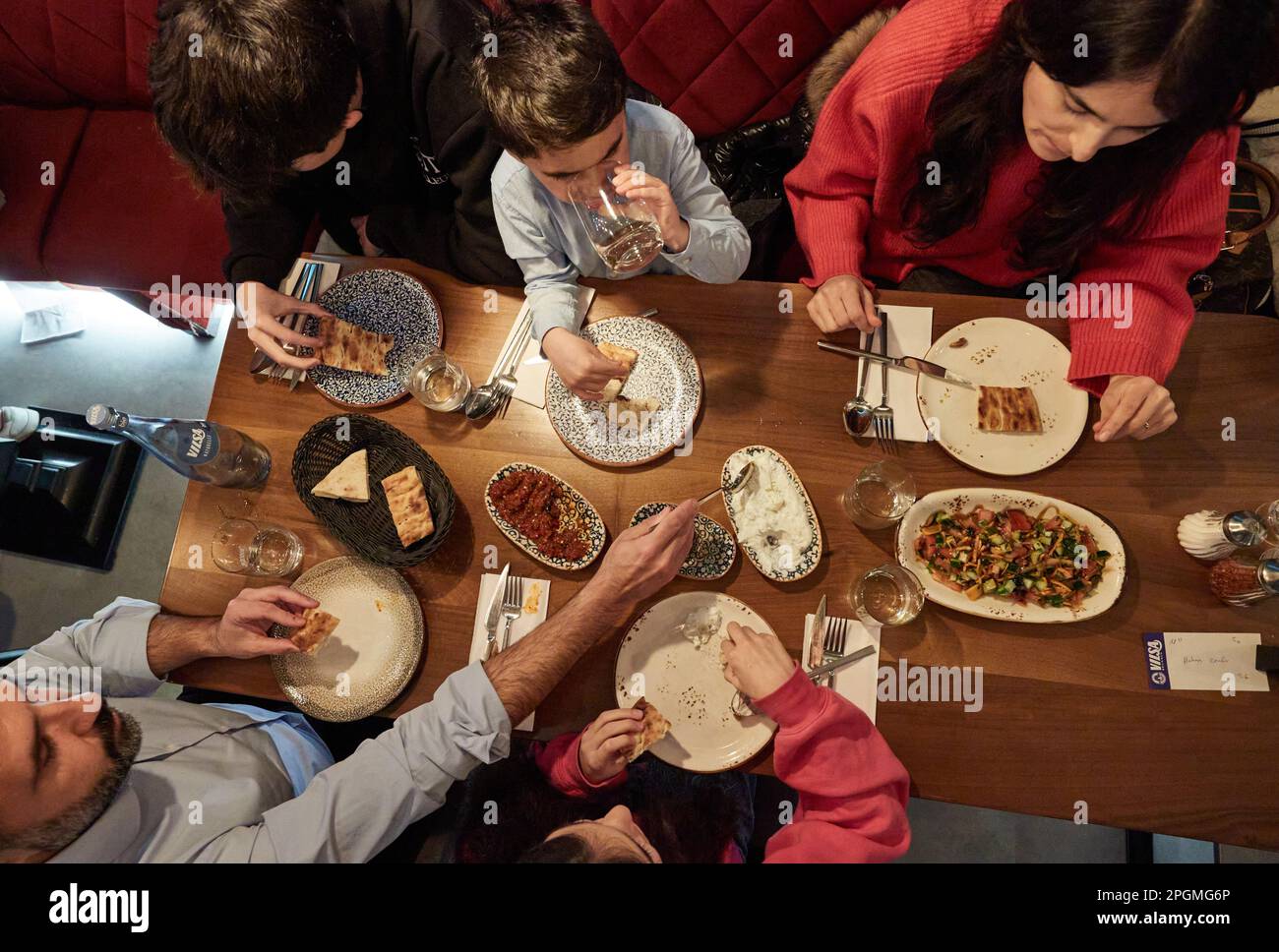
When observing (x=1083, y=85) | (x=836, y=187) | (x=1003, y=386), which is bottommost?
(x=1003, y=386)

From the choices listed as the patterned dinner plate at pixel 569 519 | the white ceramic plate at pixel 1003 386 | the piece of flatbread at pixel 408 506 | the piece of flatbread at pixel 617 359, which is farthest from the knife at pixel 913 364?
the piece of flatbread at pixel 408 506

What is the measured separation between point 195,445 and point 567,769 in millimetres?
1346

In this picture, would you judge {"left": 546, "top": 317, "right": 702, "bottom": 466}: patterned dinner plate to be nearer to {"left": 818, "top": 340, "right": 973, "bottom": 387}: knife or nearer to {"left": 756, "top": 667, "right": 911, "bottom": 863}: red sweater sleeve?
{"left": 818, "top": 340, "right": 973, "bottom": 387}: knife

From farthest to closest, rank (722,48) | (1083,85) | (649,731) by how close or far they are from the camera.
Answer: (722,48), (649,731), (1083,85)

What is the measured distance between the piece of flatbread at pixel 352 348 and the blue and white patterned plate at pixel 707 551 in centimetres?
93

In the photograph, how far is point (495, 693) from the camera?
5.38 feet

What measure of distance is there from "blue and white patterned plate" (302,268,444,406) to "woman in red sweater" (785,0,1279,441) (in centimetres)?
116

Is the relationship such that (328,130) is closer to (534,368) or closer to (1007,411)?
(534,368)

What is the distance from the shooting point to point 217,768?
6.36 feet

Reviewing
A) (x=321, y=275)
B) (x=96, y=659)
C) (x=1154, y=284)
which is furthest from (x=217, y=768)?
(x=1154, y=284)

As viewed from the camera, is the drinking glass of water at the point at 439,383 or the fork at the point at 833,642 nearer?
the fork at the point at 833,642

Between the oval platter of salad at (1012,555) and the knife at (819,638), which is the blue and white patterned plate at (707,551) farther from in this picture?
the oval platter of salad at (1012,555)

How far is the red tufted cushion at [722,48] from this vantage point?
232 cm
